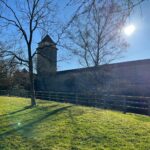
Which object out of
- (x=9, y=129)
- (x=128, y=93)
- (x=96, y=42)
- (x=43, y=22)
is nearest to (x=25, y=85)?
(x=96, y=42)

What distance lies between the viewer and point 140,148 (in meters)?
6.69

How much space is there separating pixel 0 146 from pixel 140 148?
3.53 m

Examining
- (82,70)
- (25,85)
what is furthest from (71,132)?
(25,85)

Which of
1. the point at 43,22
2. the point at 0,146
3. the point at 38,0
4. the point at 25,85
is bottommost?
the point at 0,146

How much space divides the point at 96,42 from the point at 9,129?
21351 mm

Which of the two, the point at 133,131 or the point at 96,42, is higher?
the point at 96,42

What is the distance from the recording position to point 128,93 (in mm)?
25734

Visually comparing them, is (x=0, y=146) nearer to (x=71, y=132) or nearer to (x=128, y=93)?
(x=71, y=132)

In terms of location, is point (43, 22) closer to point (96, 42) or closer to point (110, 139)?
point (110, 139)

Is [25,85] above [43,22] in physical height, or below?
below

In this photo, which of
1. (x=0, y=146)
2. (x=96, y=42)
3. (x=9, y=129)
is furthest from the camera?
(x=96, y=42)

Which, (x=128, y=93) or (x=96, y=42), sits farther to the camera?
(x=96, y=42)

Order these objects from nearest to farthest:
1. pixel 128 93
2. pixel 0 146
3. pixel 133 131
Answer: pixel 0 146, pixel 133 131, pixel 128 93

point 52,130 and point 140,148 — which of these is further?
point 52,130
